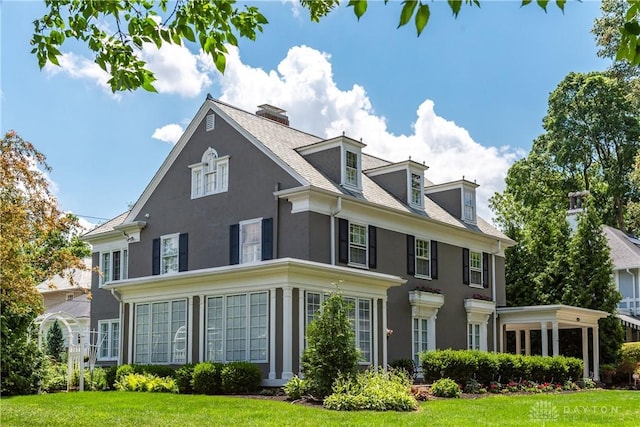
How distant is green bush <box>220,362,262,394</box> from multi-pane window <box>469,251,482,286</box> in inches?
472

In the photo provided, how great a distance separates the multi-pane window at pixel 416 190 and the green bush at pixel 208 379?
34.0 feet

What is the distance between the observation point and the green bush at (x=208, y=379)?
18453mm

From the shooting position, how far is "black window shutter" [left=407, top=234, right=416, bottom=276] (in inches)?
983

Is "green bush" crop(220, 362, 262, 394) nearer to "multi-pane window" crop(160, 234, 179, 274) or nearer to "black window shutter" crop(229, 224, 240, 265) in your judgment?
"black window shutter" crop(229, 224, 240, 265)

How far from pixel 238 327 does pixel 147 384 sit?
2618 millimetres

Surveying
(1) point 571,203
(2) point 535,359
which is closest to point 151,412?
(2) point 535,359

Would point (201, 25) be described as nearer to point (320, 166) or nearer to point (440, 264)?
point (320, 166)

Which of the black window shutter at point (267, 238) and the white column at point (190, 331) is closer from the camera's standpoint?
the white column at point (190, 331)

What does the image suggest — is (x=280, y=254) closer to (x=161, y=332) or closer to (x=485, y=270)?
(x=161, y=332)

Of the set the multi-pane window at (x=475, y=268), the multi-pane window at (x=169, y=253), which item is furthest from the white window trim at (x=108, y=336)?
the multi-pane window at (x=475, y=268)

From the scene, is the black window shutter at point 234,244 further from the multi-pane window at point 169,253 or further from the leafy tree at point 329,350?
the leafy tree at point 329,350

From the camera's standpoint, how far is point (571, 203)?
141 ft

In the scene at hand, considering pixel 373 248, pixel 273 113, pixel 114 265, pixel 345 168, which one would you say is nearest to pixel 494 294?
pixel 373 248

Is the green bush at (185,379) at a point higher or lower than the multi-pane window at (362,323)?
lower
